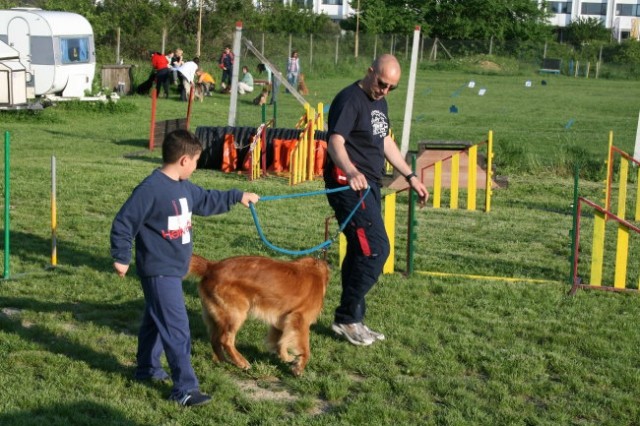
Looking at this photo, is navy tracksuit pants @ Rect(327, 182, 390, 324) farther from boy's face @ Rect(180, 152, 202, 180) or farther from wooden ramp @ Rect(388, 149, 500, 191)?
wooden ramp @ Rect(388, 149, 500, 191)

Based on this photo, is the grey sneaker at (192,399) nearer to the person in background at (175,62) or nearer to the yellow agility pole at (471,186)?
the yellow agility pole at (471,186)

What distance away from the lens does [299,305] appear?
5.67 metres

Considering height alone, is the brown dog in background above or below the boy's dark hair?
below

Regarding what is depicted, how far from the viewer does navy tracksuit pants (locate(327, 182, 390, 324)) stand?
620cm

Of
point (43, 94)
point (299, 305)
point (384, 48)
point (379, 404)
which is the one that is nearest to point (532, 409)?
point (379, 404)

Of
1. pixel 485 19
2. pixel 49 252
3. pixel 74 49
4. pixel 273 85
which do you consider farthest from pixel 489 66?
pixel 49 252

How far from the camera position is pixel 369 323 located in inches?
268

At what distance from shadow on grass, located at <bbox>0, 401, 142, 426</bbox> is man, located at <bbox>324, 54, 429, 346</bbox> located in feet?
6.15

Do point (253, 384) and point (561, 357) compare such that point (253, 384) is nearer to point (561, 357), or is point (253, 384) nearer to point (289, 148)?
point (561, 357)

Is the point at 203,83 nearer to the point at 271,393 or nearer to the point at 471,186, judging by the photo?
the point at 471,186

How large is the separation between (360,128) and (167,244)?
1667mm

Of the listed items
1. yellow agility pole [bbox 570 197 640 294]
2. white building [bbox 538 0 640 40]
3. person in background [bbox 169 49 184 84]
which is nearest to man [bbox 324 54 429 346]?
yellow agility pole [bbox 570 197 640 294]

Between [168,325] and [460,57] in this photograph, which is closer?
[168,325]

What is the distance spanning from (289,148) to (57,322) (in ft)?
27.9
